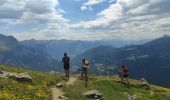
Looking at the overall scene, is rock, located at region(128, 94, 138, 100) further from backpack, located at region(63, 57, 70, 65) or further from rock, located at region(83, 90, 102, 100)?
backpack, located at region(63, 57, 70, 65)

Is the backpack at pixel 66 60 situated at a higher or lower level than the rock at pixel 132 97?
higher

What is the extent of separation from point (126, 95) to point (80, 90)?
8734mm

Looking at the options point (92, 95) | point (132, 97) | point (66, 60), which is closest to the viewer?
point (92, 95)

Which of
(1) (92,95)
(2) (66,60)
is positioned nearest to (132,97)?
(1) (92,95)

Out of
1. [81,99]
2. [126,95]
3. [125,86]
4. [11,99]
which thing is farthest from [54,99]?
[125,86]

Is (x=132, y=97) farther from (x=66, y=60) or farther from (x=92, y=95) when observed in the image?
(x=66, y=60)

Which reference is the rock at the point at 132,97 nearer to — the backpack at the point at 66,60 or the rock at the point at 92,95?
the rock at the point at 92,95

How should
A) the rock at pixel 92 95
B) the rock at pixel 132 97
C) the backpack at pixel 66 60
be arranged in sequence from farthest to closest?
1. the backpack at pixel 66 60
2. the rock at pixel 132 97
3. the rock at pixel 92 95

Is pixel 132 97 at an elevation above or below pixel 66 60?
below

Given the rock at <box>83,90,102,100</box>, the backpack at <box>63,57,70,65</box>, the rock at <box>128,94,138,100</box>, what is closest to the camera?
the rock at <box>83,90,102,100</box>

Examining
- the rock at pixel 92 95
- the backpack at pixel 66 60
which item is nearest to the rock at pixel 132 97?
the rock at pixel 92 95

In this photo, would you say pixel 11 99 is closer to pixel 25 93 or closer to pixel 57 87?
pixel 25 93

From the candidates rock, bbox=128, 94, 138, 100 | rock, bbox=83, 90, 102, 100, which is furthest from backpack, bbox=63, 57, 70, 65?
rock, bbox=83, 90, 102, 100

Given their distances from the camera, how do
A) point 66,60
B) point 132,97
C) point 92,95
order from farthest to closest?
point 66,60, point 132,97, point 92,95
